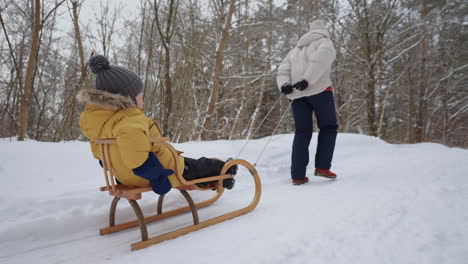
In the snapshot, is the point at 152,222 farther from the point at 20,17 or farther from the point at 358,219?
the point at 20,17

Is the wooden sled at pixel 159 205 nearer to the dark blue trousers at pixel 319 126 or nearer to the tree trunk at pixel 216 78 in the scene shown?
the dark blue trousers at pixel 319 126

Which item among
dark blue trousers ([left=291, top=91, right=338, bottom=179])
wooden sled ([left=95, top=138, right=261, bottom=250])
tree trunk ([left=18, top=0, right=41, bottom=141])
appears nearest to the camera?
wooden sled ([left=95, top=138, right=261, bottom=250])

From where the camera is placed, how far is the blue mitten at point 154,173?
1.59 m

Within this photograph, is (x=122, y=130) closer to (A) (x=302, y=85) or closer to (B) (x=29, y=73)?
(A) (x=302, y=85)

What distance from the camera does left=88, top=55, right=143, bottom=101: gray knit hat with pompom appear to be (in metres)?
1.70

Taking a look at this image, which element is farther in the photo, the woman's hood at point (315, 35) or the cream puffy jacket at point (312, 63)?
the woman's hood at point (315, 35)

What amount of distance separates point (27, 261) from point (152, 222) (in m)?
0.78

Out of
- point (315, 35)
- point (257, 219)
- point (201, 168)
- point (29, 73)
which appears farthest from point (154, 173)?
point (29, 73)

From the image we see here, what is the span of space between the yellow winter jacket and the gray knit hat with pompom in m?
0.09

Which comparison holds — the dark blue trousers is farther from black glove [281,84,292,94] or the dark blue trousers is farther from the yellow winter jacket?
the yellow winter jacket

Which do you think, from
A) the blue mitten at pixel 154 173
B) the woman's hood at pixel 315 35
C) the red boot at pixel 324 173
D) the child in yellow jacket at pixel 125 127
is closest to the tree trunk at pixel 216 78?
the woman's hood at pixel 315 35

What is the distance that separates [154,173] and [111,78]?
0.67 metres

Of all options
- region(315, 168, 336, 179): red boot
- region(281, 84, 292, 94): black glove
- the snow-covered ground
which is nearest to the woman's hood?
region(281, 84, 292, 94): black glove

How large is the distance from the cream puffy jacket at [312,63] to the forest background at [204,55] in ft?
1.27
